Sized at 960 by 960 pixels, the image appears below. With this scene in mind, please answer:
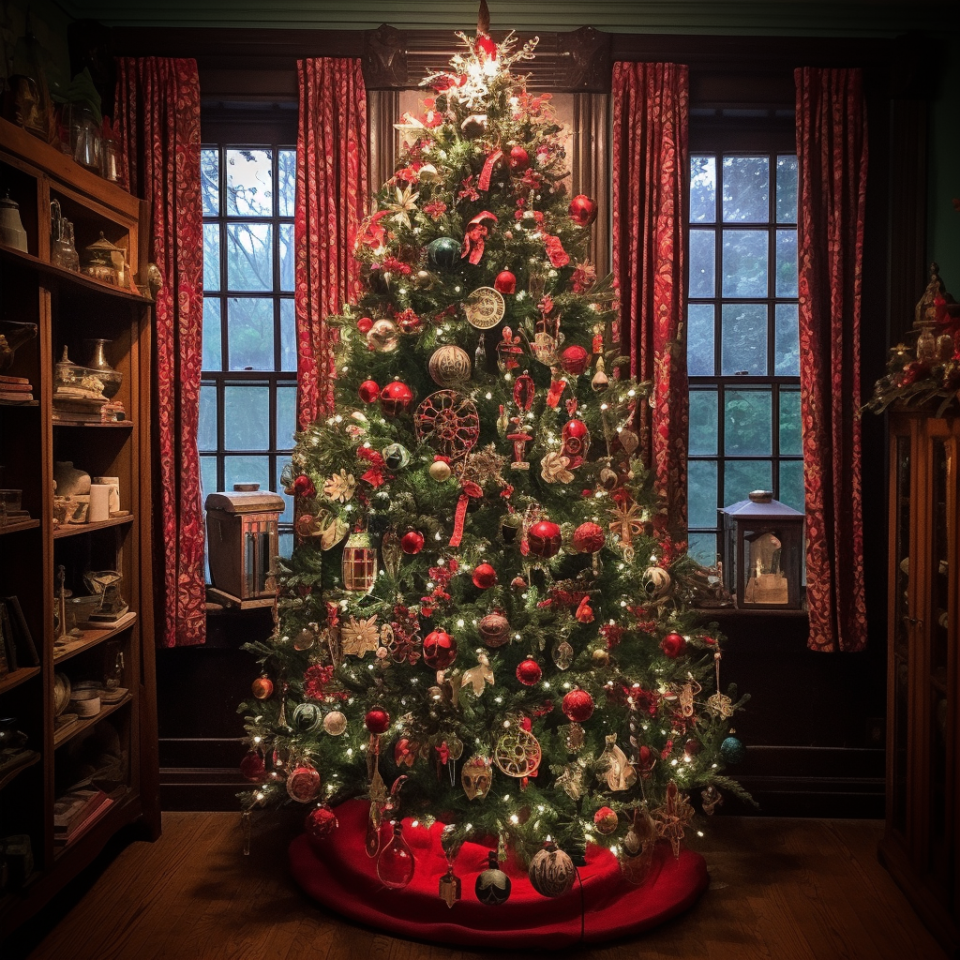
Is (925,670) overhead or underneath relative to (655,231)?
underneath

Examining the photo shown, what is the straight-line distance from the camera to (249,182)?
390 centimetres

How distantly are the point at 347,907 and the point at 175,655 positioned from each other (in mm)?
1421

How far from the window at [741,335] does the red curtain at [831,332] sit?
0.28 m

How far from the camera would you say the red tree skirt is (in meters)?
2.70

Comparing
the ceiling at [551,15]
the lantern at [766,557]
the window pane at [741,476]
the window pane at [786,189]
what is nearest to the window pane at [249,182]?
the ceiling at [551,15]

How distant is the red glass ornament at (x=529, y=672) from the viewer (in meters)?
2.72

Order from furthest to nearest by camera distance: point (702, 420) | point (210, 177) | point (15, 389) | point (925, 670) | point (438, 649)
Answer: point (702, 420)
point (210, 177)
point (925, 670)
point (438, 649)
point (15, 389)

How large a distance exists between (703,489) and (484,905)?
6.76 feet

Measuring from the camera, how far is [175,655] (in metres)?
3.75

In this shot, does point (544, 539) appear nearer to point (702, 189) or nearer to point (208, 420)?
point (208, 420)

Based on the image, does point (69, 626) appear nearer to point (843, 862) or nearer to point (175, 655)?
point (175, 655)

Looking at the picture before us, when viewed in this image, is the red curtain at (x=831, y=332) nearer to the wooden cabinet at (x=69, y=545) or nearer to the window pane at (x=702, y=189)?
the window pane at (x=702, y=189)

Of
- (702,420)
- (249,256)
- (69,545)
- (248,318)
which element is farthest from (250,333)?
(702,420)

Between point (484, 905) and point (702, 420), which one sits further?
point (702, 420)
